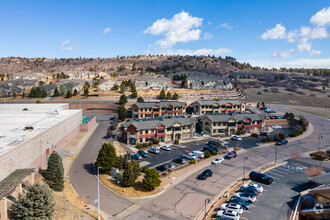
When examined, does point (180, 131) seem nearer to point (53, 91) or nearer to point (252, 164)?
point (252, 164)

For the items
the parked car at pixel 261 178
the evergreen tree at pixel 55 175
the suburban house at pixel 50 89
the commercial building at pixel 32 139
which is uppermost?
the suburban house at pixel 50 89

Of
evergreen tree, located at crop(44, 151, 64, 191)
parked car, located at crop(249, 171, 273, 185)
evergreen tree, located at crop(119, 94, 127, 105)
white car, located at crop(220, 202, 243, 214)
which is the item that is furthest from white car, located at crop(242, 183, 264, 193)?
evergreen tree, located at crop(119, 94, 127, 105)

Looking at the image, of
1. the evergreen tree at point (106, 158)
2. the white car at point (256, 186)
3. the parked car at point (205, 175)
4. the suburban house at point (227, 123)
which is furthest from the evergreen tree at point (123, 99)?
the white car at point (256, 186)

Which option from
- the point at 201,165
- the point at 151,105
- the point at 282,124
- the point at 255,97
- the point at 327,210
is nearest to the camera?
the point at 327,210

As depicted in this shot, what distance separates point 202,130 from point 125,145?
999 inches

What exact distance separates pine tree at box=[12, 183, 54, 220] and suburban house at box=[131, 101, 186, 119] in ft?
176

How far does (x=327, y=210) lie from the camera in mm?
30219

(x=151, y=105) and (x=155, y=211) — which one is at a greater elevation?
(x=151, y=105)

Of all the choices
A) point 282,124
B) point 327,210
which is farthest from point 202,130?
point 327,210

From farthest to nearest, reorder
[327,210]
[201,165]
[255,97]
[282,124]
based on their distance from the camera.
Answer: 1. [255,97]
2. [282,124]
3. [201,165]
4. [327,210]

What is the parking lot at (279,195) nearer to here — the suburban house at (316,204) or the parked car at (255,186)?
the parked car at (255,186)

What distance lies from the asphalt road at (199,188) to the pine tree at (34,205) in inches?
380

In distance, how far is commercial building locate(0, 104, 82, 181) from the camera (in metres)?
31.0

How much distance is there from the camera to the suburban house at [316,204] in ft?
99.7
